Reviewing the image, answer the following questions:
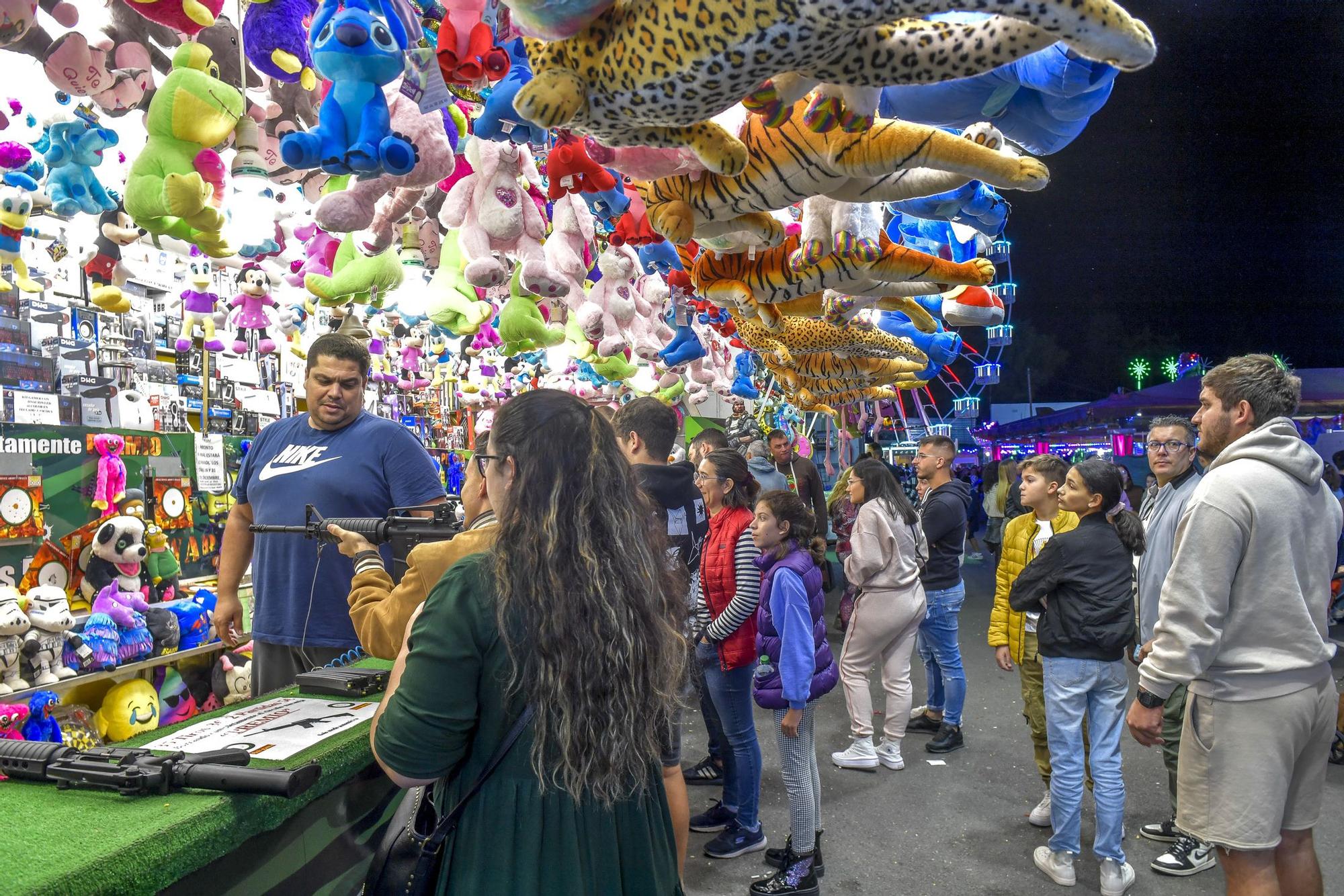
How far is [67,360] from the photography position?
12.2 feet

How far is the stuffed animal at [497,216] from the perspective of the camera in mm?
2529

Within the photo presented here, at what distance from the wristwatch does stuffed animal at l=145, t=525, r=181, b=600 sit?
3974 millimetres

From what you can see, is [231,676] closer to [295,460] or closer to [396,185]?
[295,460]

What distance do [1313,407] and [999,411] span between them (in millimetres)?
13883

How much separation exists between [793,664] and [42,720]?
2791 millimetres

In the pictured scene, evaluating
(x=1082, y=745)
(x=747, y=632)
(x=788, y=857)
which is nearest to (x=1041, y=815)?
(x=1082, y=745)

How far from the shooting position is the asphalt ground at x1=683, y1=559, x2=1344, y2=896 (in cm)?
287

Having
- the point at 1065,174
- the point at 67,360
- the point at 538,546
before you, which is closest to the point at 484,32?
the point at 538,546

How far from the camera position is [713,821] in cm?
327

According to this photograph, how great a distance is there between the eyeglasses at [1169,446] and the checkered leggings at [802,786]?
5.81 feet

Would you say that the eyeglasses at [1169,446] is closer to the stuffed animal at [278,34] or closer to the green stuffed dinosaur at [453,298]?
the green stuffed dinosaur at [453,298]

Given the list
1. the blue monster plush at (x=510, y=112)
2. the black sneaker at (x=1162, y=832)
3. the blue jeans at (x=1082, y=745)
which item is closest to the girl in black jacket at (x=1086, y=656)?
the blue jeans at (x=1082, y=745)

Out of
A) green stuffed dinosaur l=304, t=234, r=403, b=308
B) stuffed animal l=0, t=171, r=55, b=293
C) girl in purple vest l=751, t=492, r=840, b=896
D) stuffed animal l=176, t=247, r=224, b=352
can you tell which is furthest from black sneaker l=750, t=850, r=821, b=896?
stuffed animal l=176, t=247, r=224, b=352

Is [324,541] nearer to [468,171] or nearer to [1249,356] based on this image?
[468,171]
